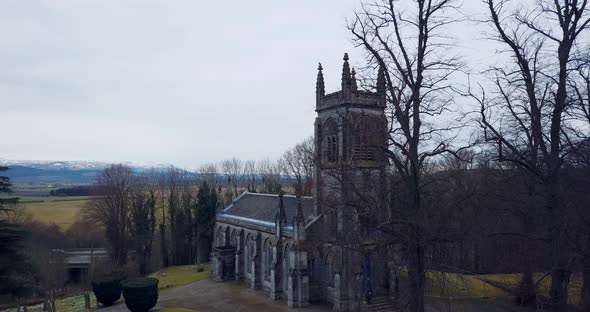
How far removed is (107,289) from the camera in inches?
1278

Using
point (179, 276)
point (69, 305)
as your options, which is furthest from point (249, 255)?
point (69, 305)

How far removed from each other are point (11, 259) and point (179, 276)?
93.4 ft

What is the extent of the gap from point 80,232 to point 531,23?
59.2m

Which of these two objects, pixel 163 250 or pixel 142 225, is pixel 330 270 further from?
pixel 163 250

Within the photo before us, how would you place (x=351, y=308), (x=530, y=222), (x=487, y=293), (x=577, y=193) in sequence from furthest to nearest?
(x=487, y=293), (x=351, y=308), (x=530, y=222), (x=577, y=193)

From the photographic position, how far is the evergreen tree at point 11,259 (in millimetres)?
16359

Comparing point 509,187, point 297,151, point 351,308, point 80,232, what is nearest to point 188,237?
point 80,232

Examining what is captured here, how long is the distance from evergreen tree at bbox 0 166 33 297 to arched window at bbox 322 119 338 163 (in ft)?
58.4

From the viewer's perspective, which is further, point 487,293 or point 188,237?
point 188,237

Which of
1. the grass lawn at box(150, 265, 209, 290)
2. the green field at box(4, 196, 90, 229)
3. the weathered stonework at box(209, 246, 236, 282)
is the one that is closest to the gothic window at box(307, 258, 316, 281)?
the weathered stonework at box(209, 246, 236, 282)

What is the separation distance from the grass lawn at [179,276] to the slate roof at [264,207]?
6.92 meters

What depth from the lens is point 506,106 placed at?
13195mm

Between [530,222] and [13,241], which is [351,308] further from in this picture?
[13,241]

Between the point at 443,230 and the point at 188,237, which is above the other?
the point at 443,230
